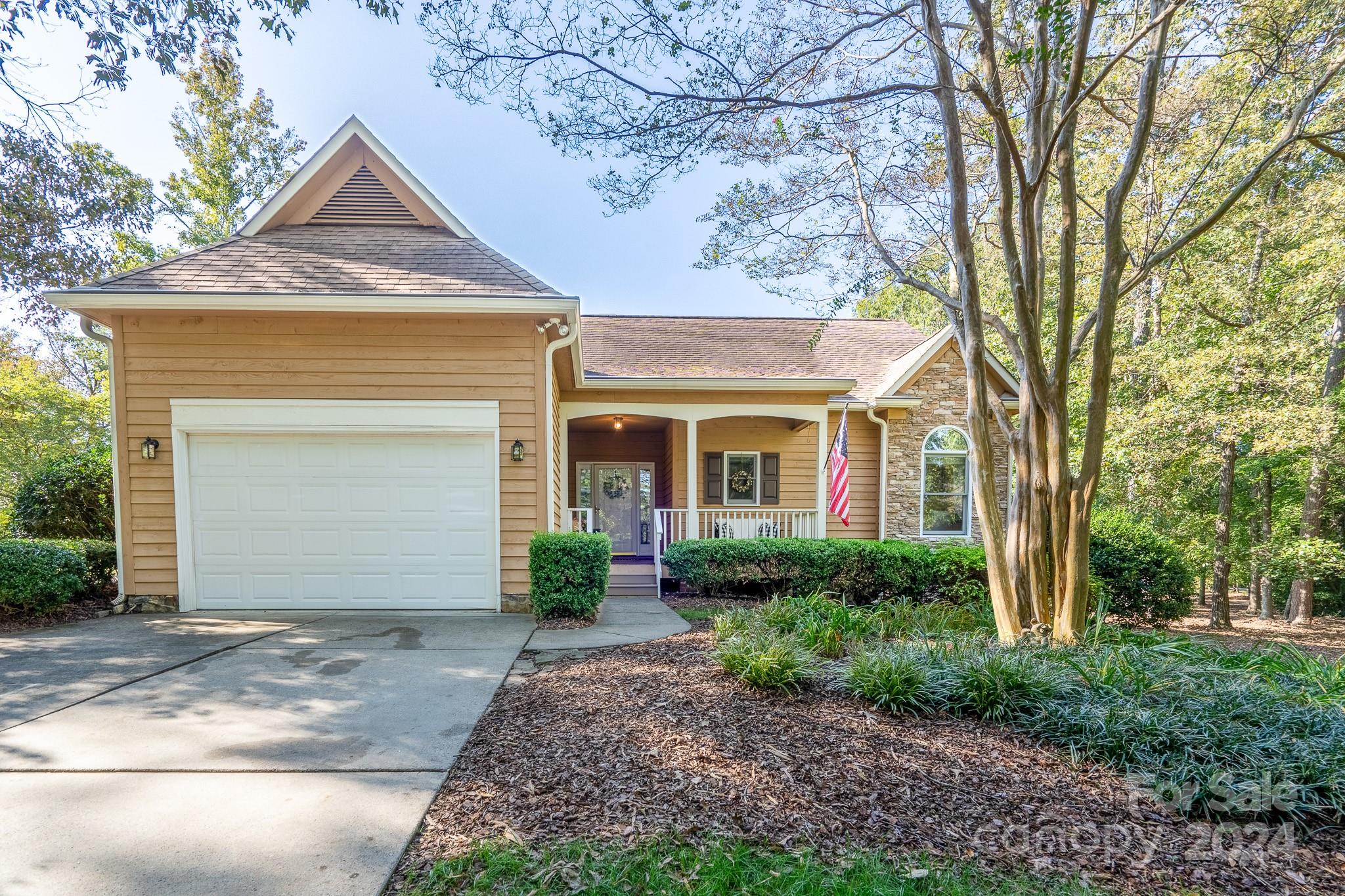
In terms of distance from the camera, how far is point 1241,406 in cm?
896

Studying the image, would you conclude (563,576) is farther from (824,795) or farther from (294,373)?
(824,795)

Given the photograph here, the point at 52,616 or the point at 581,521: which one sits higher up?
the point at 581,521

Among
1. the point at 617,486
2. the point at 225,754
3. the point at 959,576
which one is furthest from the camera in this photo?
the point at 617,486

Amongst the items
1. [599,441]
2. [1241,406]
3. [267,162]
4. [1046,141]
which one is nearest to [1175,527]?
[1241,406]

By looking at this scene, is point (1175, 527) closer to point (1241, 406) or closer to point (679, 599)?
point (1241, 406)

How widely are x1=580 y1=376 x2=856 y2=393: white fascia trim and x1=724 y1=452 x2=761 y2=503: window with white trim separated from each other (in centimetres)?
190

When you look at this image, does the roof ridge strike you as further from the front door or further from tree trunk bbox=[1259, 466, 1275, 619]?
tree trunk bbox=[1259, 466, 1275, 619]

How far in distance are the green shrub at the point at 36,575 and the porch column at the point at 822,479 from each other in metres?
9.62

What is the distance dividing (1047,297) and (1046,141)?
37.2ft

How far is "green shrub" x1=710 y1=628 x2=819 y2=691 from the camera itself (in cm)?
366

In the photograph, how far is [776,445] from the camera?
36.4ft

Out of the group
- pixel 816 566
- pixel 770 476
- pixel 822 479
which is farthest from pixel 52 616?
pixel 770 476

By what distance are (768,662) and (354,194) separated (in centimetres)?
833

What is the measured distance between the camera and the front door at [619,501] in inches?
498
